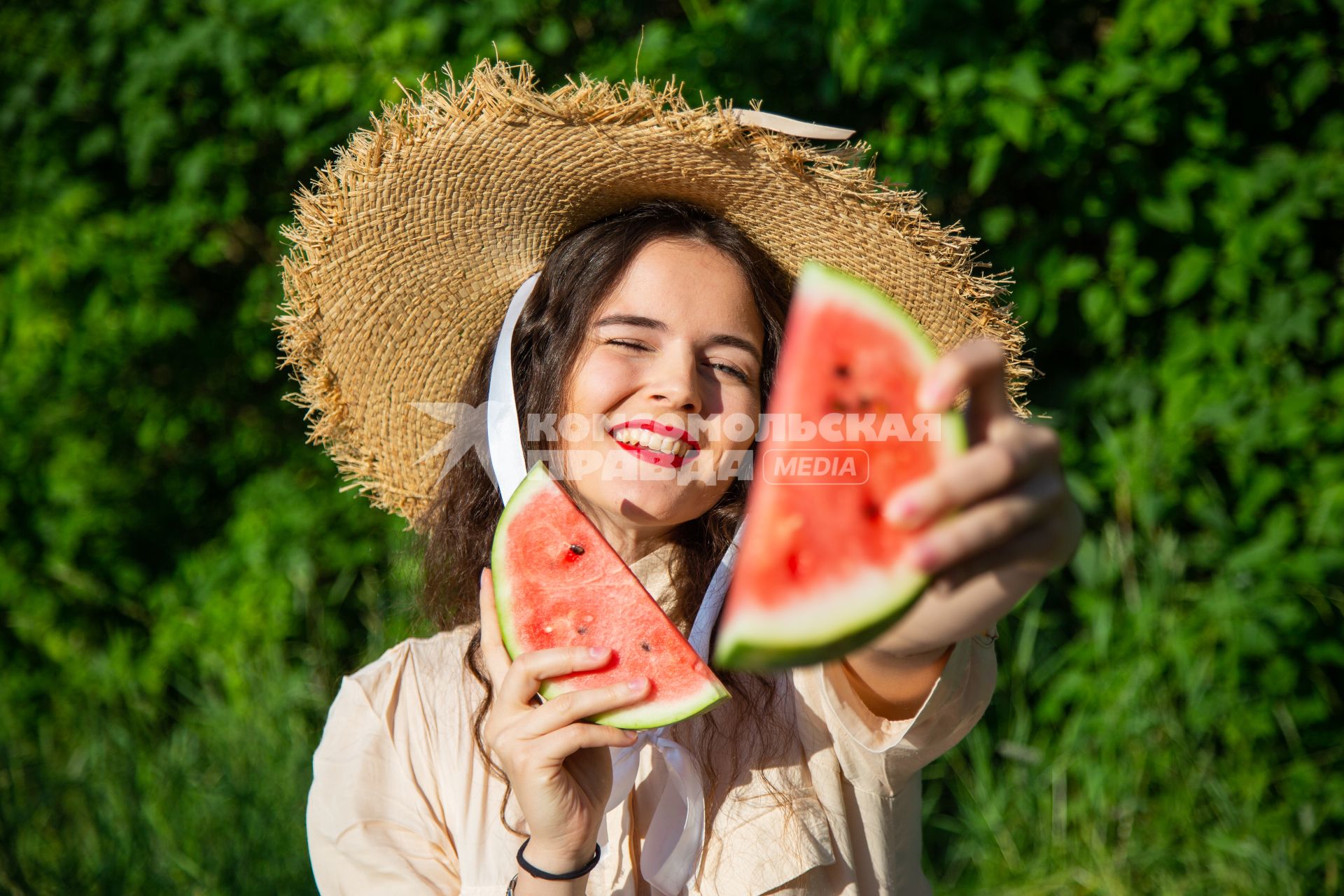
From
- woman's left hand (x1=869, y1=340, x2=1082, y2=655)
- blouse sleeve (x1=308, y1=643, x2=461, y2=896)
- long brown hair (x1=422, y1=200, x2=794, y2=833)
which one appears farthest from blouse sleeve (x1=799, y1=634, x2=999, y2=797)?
blouse sleeve (x1=308, y1=643, x2=461, y2=896)

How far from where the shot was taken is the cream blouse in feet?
5.60

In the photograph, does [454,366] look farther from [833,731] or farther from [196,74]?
[196,74]

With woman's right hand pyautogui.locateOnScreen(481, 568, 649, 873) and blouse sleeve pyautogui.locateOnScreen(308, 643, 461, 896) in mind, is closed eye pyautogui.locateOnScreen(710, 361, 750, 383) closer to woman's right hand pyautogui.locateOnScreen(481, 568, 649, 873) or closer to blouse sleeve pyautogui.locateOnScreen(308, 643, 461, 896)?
woman's right hand pyautogui.locateOnScreen(481, 568, 649, 873)

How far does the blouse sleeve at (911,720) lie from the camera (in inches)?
59.6

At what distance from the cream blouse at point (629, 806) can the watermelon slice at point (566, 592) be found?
270mm

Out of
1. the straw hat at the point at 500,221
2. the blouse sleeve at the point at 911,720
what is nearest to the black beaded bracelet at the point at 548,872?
the blouse sleeve at the point at 911,720

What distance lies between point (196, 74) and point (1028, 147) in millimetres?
3118

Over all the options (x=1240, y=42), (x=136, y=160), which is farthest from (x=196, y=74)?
(x=1240, y=42)

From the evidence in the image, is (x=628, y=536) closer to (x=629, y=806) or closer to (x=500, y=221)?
(x=629, y=806)

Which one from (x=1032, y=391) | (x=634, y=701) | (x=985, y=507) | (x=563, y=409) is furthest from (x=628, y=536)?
(x=1032, y=391)

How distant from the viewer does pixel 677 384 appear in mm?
1730

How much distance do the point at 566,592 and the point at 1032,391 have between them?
259 cm

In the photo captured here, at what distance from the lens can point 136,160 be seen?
167 inches

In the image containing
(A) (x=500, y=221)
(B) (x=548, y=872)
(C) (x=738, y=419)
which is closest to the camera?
(B) (x=548, y=872)
